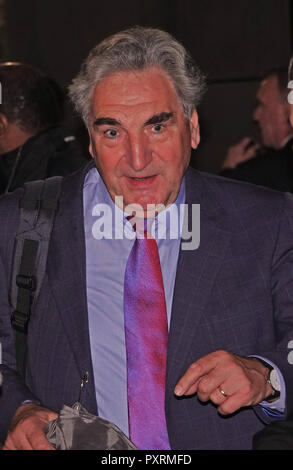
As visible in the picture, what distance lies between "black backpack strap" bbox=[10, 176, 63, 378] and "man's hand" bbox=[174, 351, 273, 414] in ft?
2.21

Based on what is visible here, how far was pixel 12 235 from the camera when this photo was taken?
2729mm

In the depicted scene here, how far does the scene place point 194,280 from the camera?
264 cm

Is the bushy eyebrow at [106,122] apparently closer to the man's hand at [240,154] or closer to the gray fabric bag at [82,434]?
the gray fabric bag at [82,434]

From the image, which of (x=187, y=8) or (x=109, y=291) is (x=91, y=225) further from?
(x=187, y=8)

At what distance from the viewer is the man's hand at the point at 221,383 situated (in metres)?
2.19

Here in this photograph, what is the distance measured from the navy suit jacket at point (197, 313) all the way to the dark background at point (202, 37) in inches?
204

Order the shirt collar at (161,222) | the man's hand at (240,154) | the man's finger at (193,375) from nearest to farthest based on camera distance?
the man's finger at (193,375)
the shirt collar at (161,222)
the man's hand at (240,154)

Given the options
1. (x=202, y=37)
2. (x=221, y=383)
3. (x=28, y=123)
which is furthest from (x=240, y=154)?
(x=221, y=383)

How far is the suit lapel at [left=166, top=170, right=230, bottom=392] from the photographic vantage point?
254 centimetres

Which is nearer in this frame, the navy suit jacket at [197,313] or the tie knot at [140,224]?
the navy suit jacket at [197,313]

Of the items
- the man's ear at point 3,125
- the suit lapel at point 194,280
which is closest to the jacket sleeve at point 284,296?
the suit lapel at point 194,280

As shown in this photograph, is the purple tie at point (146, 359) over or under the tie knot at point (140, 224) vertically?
under

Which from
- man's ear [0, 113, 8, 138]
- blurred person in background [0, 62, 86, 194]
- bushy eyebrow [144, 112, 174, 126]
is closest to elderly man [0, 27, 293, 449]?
bushy eyebrow [144, 112, 174, 126]
